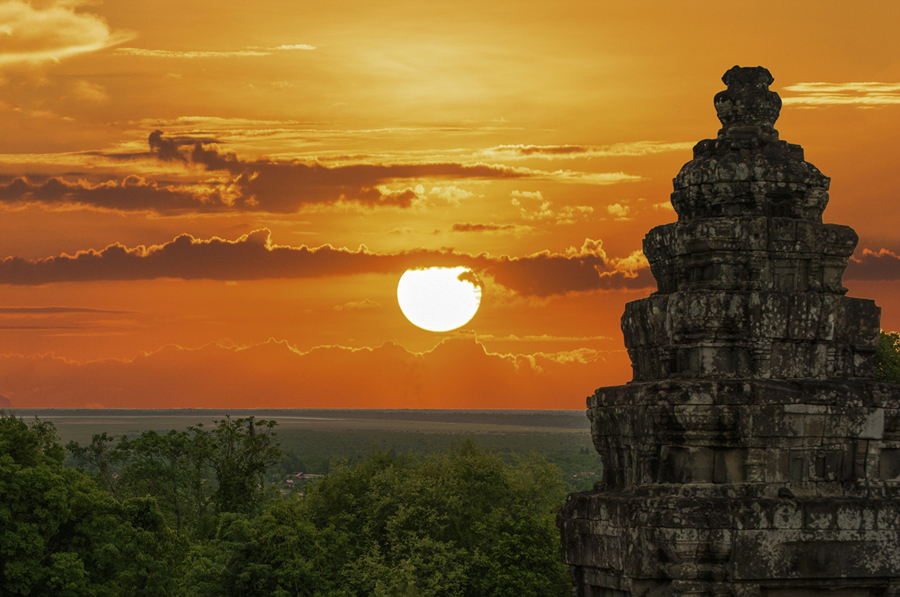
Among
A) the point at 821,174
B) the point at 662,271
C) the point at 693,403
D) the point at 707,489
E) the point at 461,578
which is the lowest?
the point at 461,578

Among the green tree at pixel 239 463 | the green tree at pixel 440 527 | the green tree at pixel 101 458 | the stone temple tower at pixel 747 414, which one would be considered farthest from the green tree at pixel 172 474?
the stone temple tower at pixel 747 414

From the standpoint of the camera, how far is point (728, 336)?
2100cm

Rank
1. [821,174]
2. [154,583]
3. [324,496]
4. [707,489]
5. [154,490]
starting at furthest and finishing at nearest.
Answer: [154,490] < [324,496] < [154,583] < [821,174] < [707,489]

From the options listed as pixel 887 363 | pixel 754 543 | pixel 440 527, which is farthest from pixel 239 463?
pixel 754 543

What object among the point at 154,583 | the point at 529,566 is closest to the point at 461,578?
the point at 529,566

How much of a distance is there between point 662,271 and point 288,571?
29133 millimetres

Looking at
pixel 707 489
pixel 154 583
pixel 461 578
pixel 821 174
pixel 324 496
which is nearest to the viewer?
pixel 707 489

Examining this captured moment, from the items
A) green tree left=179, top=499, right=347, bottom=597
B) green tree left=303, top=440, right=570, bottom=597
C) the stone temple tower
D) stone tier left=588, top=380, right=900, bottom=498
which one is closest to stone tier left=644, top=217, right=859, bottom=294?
the stone temple tower

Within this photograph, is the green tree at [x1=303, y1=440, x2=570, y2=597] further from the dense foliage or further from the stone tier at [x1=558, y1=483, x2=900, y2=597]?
the stone tier at [x1=558, y1=483, x2=900, y2=597]

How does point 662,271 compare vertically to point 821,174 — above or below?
below

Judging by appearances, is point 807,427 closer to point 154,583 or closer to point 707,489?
point 707,489

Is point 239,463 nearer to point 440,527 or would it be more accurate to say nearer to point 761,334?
point 440,527

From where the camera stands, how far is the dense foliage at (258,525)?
43.8 m

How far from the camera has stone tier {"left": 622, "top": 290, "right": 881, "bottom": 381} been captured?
21.0 metres
